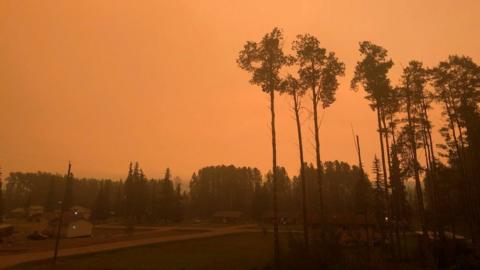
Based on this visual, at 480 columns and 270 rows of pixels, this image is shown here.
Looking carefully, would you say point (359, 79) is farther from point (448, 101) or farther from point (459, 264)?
point (459, 264)

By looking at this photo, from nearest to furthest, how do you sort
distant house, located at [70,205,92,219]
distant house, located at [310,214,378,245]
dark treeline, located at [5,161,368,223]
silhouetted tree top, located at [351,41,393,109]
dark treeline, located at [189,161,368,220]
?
distant house, located at [310,214,378,245], silhouetted tree top, located at [351,41,393,109], distant house, located at [70,205,92,219], dark treeline, located at [5,161,368,223], dark treeline, located at [189,161,368,220]

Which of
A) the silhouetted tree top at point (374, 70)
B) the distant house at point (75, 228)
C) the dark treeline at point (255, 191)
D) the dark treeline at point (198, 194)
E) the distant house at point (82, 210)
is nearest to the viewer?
the silhouetted tree top at point (374, 70)

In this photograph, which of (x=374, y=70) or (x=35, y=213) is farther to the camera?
(x=35, y=213)

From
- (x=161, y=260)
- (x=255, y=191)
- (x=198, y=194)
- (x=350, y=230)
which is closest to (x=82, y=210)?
(x=198, y=194)

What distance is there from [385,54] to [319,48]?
5719mm

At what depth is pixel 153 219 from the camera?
95000 millimetres

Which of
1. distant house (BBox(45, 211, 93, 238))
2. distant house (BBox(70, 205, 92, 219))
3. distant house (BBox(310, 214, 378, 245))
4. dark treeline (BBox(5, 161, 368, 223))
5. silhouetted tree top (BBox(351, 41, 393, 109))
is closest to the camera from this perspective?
distant house (BBox(310, 214, 378, 245))

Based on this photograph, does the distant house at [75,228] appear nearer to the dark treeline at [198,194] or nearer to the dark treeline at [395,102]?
the dark treeline at [198,194]

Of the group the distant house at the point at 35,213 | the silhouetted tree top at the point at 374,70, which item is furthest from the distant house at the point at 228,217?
the silhouetted tree top at the point at 374,70

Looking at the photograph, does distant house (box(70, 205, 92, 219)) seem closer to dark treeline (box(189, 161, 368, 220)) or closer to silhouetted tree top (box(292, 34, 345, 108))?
dark treeline (box(189, 161, 368, 220))

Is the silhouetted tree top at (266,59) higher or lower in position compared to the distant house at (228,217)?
higher

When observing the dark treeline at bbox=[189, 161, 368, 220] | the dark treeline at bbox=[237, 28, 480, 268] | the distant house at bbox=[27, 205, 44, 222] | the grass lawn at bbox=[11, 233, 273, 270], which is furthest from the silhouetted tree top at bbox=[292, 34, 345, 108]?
the distant house at bbox=[27, 205, 44, 222]

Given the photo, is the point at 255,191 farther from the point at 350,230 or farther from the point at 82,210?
the point at 350,230

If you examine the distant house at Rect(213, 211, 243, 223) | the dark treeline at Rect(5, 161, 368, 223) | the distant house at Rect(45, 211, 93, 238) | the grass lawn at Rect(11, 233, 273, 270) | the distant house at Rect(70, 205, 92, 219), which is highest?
the dark treeline at Rect(5, 161, 368, 223)
